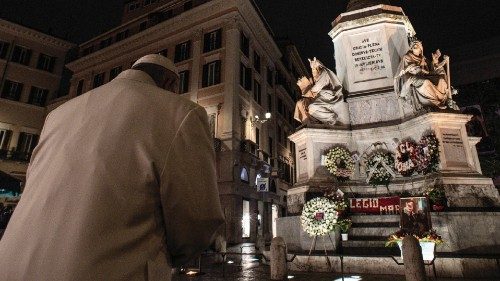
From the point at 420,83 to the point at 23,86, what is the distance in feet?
119

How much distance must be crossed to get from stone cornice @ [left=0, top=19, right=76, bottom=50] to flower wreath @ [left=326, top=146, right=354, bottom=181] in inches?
1400

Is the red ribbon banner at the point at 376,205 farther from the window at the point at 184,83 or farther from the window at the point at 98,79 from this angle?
the window at the point at 98,79

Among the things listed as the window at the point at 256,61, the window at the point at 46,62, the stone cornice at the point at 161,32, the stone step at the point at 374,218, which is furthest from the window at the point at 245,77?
the window at the point at 46,62

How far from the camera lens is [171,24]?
27.2m

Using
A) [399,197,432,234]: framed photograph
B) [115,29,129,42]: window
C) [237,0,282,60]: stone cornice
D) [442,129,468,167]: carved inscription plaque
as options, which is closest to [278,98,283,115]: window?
[237,0,282,60]: stone cornice

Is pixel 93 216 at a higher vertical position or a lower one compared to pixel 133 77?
lower

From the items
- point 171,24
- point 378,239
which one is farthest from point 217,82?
point 378,239

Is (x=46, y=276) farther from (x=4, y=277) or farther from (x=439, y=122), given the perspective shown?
(x=439, y=122)

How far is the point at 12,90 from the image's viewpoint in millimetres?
30688

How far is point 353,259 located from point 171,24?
25.9 m

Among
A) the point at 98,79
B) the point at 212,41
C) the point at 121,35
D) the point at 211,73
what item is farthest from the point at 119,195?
the point at 121,35

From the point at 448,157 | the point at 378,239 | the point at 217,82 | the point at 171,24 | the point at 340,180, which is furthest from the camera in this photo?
the point at 171,24

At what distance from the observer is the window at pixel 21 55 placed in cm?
3122

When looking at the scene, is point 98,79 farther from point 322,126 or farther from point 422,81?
point 422,81
